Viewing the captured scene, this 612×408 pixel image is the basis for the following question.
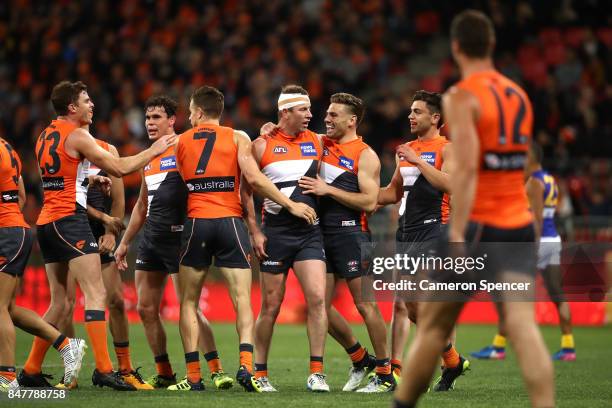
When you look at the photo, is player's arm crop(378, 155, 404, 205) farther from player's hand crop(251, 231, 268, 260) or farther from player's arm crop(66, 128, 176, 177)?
player's arm crop(66, 128, 176, 177)

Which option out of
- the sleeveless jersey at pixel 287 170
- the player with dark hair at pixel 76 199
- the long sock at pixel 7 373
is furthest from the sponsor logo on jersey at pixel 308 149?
the long sock at pixel 7 373

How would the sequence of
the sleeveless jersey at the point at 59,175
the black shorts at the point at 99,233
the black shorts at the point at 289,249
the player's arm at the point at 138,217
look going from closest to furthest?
the sleeveless jersey at the point at 59,175 < the black shorts at the point at 289,249 < the player's arm at the point at 138,217 < the black shorts at the point at 99,233

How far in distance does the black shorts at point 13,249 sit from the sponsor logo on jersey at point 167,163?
1.50 m

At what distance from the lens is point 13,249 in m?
8.95

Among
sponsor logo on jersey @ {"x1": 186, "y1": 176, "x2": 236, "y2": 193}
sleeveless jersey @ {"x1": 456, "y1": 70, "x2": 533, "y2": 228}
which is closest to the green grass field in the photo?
sponsor logo on jersey @ {"x1": 186, "y1": 176, "x2": 236, "y2": 193}

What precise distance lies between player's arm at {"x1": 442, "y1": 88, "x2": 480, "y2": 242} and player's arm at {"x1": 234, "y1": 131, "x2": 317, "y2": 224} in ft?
11.2

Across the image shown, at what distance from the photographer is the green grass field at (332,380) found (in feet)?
27.3

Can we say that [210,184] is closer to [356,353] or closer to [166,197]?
[166,197]

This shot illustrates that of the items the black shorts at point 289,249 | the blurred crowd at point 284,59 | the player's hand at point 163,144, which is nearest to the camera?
the player's hand at point 163,144

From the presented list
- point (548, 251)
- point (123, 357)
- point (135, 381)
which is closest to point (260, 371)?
point (135, 381)

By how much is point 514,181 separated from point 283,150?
3.68m

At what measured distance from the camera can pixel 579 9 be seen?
23141mm

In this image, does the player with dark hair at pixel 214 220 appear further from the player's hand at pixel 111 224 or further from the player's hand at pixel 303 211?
the player's hand at pixel 111 224

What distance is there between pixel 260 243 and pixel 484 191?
3.61 meters
